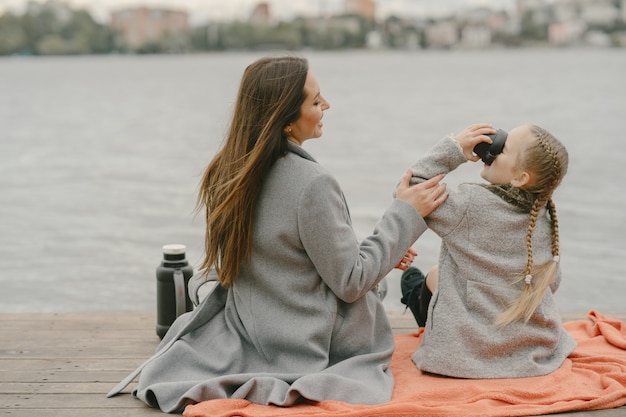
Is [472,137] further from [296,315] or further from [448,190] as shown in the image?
[296,315]

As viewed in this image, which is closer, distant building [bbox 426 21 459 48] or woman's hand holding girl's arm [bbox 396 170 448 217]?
woman's hand holding girl's arm [bbox 396 170 448 217]

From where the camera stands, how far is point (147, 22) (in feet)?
294

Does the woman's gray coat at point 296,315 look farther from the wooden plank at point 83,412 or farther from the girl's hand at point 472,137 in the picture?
the girl's hand at point 472,137

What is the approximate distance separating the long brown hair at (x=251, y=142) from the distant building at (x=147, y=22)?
88.6 m

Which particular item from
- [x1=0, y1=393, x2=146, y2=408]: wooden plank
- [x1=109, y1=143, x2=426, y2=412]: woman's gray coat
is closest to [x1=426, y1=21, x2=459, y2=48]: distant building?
[x1=109, y1=143, x2=426, y2=412]: woman's gray coat

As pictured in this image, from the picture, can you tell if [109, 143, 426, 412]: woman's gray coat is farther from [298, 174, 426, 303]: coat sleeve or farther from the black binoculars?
the black binoculars

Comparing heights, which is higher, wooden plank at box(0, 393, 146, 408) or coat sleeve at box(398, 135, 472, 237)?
coat sleeve at box(398, 135, 472, 237)

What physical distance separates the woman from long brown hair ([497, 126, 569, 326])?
350 millimetres

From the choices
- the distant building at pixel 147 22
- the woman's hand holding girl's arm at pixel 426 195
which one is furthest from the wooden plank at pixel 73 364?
the distant building at pixel 147 22

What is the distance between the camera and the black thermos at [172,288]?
374 cm

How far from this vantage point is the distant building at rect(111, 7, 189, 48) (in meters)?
88.6

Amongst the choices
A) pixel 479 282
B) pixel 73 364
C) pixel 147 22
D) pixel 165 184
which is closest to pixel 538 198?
pixel 479 282

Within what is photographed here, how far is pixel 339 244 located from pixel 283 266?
0.82 ft

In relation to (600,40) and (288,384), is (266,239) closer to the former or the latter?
(288,384)
